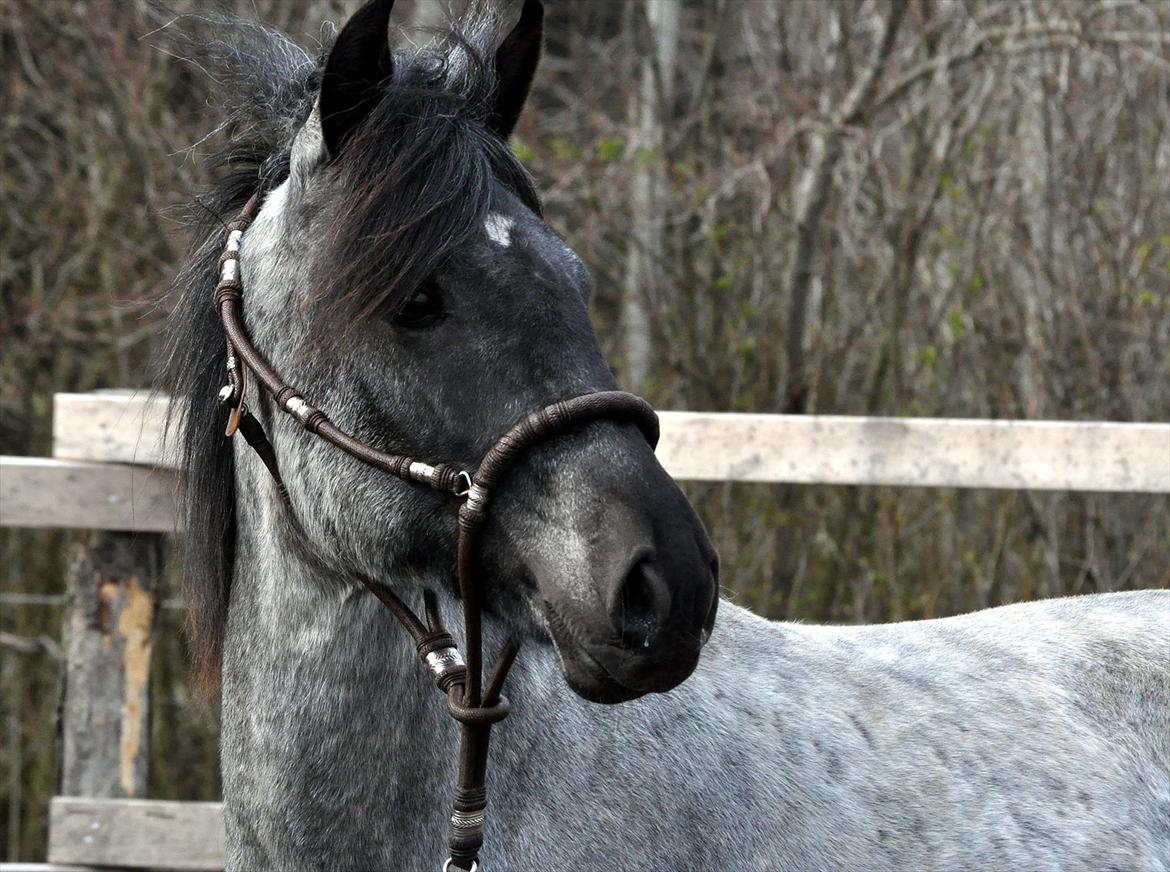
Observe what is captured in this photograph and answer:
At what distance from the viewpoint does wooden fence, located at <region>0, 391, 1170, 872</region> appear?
321cm

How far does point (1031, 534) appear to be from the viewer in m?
5.77

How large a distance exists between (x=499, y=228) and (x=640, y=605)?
590 mm

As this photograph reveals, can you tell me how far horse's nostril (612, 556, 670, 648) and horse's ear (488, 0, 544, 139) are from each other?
849 mm

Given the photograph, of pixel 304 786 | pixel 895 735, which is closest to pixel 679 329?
pixel 895 735

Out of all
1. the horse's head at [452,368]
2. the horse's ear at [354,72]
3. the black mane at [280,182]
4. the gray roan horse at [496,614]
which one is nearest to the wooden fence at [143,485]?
the gray roan horse at [496,614]

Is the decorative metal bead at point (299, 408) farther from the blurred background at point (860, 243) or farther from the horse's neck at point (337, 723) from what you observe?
the blurred background at point (860, 243)

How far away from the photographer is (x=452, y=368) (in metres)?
1.64

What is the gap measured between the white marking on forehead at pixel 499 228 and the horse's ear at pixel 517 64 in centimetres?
28

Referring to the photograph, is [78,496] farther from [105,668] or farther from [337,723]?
[337,723]

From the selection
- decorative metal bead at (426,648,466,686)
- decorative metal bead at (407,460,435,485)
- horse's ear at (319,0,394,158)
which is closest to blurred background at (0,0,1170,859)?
horse's ear at (319,0,394,158)

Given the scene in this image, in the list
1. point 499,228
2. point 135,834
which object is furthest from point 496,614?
point 135,834

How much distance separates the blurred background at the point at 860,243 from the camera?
219 inches

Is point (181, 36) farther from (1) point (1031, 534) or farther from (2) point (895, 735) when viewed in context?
(1) point (1031, 534)

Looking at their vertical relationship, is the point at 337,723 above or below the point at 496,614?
below
